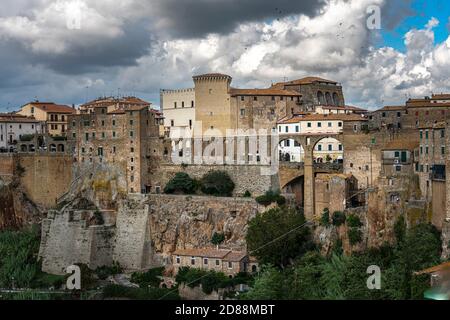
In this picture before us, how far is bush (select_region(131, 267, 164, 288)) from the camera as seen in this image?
131 feet

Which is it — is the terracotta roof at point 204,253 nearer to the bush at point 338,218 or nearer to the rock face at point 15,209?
the bush at point 338,218

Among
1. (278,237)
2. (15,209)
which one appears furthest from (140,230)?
(15,209)

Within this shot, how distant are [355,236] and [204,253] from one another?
9944 millimetres

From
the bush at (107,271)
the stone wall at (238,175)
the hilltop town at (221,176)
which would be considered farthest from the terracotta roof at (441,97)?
the bush at (107,271)

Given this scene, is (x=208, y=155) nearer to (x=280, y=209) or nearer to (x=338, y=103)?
(x=280, y=209)

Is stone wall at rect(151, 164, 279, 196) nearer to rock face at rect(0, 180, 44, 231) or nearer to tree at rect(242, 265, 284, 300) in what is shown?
rock face at rect(0, 180, 44, 231)

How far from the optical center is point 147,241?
146 feet

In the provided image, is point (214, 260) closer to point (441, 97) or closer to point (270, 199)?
point (270, 199)

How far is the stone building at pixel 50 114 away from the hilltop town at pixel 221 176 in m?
8.09

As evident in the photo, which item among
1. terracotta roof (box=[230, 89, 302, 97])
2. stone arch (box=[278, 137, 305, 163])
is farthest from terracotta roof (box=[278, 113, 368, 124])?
terracotta roof (box=[230, 89, 302, 97])

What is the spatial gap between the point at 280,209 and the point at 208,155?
9.61 metres

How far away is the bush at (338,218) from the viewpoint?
124 feet
